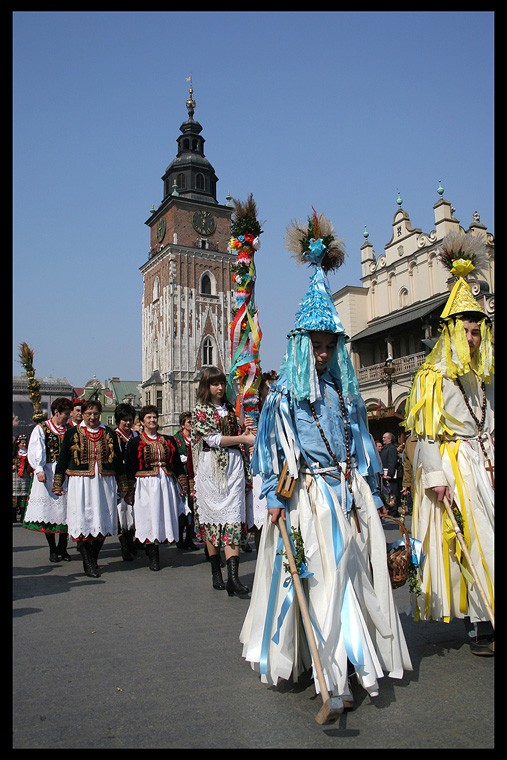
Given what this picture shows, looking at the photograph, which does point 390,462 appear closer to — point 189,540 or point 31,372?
point 189,540

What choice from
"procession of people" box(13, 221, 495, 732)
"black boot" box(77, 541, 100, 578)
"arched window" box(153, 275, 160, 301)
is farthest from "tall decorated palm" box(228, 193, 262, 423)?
"arched window" box(153, 275, 160, 301)

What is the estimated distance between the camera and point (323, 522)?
142 inches

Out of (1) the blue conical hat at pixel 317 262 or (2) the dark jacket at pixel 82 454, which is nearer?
(1) the blue conical hat at pixel 317 262

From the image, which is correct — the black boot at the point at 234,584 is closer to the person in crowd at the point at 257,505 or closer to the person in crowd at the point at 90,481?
the person in crowd at the point at 257,505

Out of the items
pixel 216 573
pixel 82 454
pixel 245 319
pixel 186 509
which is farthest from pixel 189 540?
pixel 245 319

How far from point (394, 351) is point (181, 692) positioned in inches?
1298

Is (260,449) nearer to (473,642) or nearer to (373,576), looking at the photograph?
(373,576)

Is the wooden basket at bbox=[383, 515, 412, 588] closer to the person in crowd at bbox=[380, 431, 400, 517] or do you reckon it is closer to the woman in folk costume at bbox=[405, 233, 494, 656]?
the woman in folk costume at bbox=[405, 233, 494, 656]

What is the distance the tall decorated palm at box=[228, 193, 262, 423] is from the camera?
24.4 feet

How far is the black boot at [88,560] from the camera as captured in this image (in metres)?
7.42

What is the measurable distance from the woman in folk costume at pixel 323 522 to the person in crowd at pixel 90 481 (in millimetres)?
4202

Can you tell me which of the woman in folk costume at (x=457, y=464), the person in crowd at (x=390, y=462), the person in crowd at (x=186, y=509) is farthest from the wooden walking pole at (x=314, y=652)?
the person in crowd at (x=390, y=462)

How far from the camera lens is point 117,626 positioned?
199 inches

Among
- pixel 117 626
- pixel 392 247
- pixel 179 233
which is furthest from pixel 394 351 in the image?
pixel 179 233
